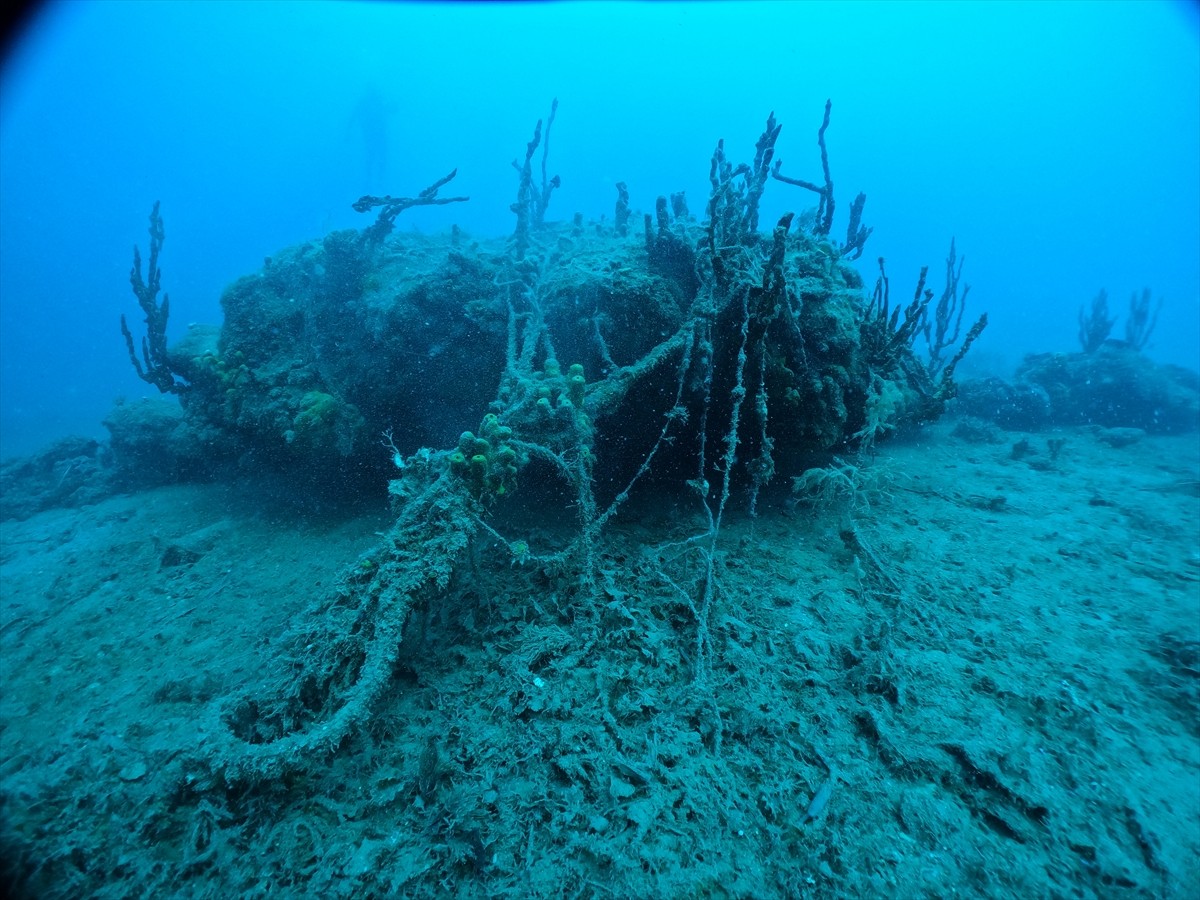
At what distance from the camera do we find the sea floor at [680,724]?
6.89 feet

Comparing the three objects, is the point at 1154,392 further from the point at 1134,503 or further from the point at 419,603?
the point at 419,603

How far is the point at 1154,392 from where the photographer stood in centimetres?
1027

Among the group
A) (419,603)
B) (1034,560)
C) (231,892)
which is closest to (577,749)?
(419,603)

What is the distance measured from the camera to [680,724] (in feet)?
8.87

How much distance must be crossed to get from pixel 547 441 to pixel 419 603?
1.56 metres

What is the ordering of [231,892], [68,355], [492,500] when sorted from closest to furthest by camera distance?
[231,892] → [492,500] → [68,355]

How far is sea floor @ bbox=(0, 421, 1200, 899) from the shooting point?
2.10 meters

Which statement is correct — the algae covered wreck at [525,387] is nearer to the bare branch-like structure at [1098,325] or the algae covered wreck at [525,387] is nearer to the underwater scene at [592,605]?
the underwater scene at [592,605]

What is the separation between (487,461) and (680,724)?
2126mm

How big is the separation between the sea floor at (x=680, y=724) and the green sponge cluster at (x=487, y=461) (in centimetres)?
60

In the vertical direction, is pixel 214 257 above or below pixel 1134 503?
above

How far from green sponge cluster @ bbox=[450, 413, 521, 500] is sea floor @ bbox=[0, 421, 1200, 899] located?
1.98 ft

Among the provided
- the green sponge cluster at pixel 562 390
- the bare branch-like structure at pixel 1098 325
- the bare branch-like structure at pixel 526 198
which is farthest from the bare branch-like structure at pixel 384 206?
the bare branch-like structure at pixel 1098 325

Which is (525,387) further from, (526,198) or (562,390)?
(526,198)
